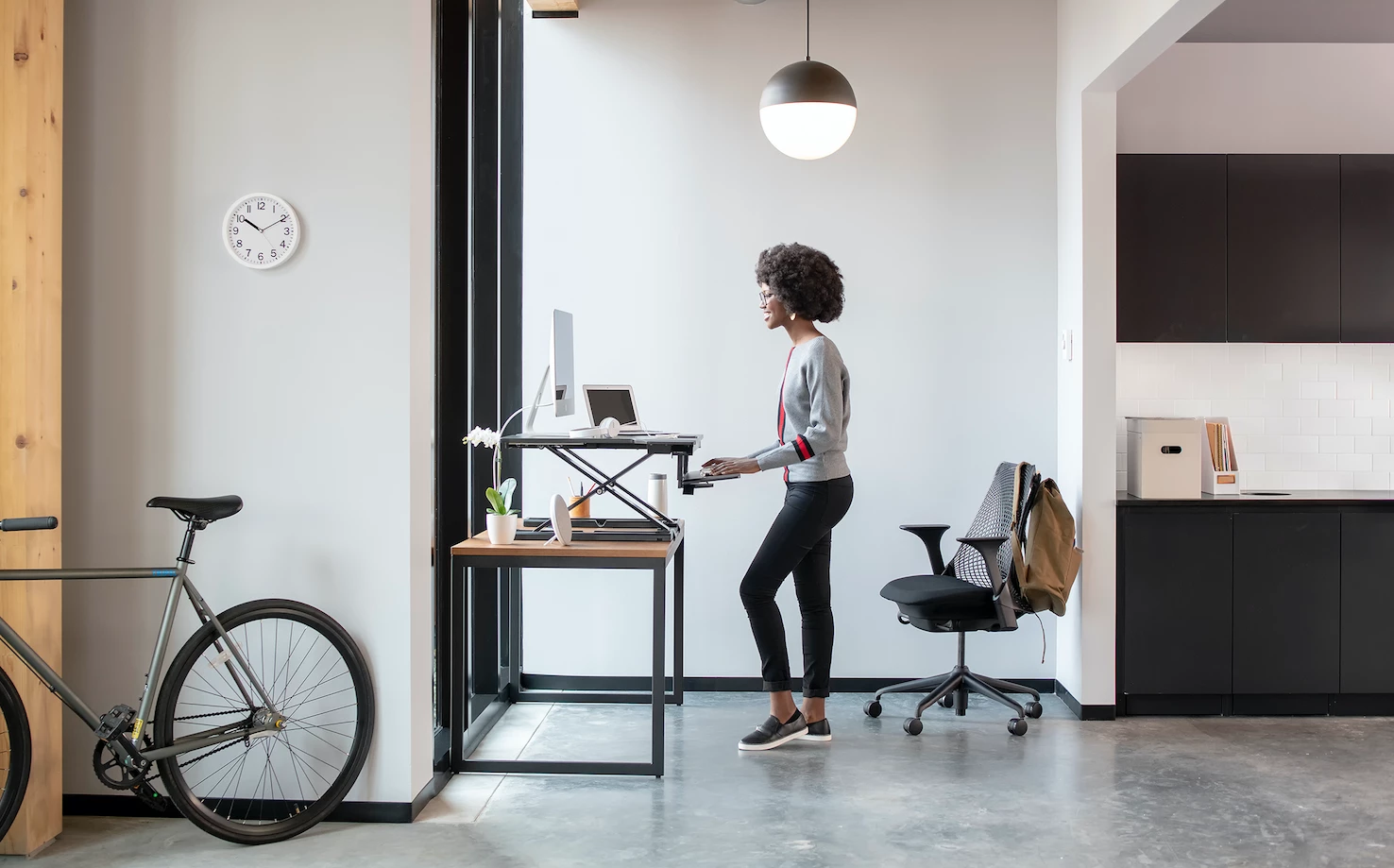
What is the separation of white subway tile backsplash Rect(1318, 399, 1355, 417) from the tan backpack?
173cm

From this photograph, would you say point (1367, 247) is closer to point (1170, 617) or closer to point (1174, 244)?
point (1174, 244)

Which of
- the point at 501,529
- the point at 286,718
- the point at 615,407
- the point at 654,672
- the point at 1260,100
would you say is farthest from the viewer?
the point at 1260,100

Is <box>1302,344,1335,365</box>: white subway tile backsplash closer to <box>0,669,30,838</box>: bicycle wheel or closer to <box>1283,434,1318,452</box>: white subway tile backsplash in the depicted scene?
<box>1283,434,1318,452</box>: white subway tile backsplash

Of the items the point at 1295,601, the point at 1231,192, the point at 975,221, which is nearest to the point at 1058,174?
the point at 975,221

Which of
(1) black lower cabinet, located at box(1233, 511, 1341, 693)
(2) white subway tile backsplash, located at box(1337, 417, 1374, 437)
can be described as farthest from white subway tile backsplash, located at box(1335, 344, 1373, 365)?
(1) black lower cabinet, located at box(1233, 511, 1341, 693)

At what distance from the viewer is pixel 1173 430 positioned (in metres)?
4.41

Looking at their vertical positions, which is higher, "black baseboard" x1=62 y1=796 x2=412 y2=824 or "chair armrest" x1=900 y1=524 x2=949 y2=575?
"chair armrest" x1=900 y1=524 x2=949 y2=575

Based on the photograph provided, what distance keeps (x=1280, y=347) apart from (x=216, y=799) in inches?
192

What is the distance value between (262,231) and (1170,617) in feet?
12.6

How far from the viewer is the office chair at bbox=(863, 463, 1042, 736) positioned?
13.3 feet

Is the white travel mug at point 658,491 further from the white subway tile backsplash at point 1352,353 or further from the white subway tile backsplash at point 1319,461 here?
the white subway tile backsplash at point 1352,353

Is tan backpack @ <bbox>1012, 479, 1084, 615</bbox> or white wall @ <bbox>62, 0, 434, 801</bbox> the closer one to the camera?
white wall @ <bbox>62, 0, 434, 801</bbox>

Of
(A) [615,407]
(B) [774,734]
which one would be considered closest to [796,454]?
(A) [615,407]

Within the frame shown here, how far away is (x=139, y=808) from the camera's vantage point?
128 inches
